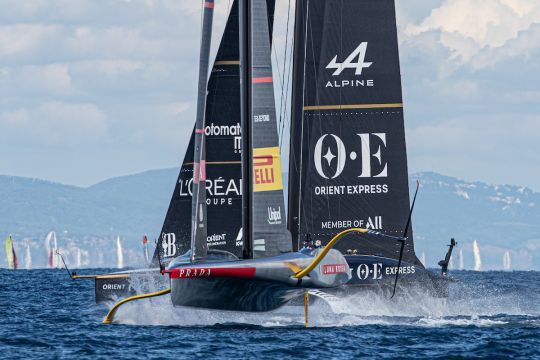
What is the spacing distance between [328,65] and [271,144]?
6.93 m

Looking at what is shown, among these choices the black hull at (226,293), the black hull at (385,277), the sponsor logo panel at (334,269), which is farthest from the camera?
the black hull at (385,277)

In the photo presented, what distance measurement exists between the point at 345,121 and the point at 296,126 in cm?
145

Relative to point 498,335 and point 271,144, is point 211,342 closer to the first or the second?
point 271,144

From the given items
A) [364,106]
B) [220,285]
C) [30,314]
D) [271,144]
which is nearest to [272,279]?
[220,285]

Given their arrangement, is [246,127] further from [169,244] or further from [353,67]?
[169,244]

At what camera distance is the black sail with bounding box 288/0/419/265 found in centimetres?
4044

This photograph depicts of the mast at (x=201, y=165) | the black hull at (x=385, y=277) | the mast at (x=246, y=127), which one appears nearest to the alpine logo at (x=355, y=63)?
the black hull at (x=385, y=277)

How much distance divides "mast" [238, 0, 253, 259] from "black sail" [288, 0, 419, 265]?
5.68 m

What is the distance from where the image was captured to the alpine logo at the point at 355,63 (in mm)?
40562

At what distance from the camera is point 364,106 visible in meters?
40.7

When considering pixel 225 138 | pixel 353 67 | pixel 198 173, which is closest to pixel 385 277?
pixel 353 67

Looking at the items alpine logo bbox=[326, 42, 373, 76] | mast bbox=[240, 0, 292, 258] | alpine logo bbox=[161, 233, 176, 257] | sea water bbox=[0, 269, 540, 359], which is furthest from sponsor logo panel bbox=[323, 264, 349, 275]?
alpine logo bbox=[161, 233, 176, 257]

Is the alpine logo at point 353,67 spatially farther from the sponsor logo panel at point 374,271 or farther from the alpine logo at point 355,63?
the sponsor logo panel at point 374,271

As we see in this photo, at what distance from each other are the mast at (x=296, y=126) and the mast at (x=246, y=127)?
5.77 meters
